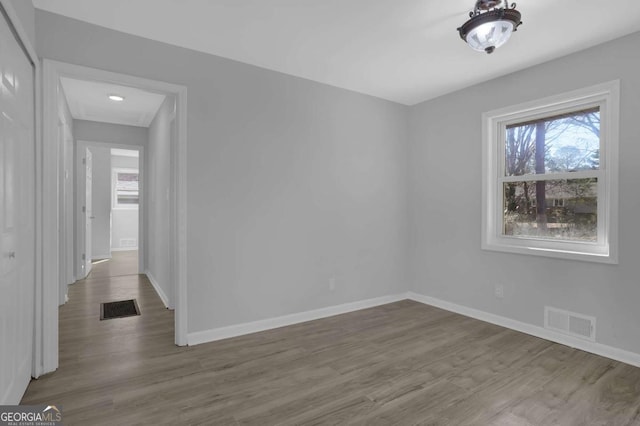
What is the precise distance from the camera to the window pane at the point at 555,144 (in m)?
2.93

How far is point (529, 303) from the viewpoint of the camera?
3240 millimetres

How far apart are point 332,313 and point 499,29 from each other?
294cm

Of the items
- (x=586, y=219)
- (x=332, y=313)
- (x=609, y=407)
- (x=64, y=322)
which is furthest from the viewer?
(x=332, y=313)

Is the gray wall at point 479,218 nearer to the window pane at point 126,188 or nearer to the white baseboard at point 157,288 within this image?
the white baseboard at point 157,288

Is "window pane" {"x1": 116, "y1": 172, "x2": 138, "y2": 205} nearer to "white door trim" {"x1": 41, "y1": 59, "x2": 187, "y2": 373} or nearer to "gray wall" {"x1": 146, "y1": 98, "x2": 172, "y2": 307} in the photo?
"gray wall" {"x1": 146, "y1": 98, "x2": 172, "y2": 307}

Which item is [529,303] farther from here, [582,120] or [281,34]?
[281,34]

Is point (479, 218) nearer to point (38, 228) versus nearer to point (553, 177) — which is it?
point (553, 177)

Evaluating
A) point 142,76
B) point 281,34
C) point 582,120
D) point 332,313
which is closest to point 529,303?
point 582,120

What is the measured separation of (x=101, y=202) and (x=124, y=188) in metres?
1.52

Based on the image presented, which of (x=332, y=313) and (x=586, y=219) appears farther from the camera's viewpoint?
(x=332, y=313)

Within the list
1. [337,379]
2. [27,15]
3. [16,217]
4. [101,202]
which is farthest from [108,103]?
[337,379]

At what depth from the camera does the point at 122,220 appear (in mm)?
8859

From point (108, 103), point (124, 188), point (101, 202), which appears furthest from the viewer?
point (124, 188)

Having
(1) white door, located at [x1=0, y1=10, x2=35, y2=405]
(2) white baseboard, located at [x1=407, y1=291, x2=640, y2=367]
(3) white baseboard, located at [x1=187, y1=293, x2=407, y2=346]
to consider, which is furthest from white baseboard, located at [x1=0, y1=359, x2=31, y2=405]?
(2) white baseboard, located at [x1=407, y1=291, x2=640, y2=367]
